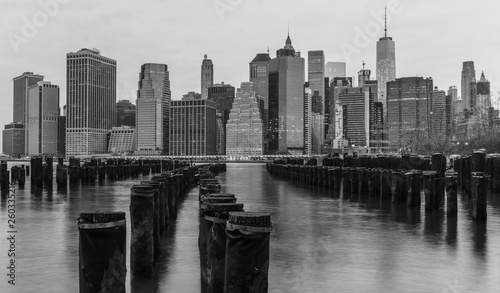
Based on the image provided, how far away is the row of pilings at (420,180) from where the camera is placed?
66.7ft

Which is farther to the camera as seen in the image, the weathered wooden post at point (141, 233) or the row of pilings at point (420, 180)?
the row of pilings at point (420, 180)

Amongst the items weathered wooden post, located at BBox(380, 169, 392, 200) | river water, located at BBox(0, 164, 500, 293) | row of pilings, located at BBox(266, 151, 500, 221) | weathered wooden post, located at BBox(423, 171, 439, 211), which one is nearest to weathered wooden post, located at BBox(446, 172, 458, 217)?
row of pilings, located at BBox(266, 151, 500, 221)

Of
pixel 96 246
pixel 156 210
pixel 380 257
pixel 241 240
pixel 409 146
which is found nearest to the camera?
pixel 241 240

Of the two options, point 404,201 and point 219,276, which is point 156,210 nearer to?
point 219,276

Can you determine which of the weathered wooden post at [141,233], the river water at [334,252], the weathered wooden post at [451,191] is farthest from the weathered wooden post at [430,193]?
the weathered wooden post at [141,233]

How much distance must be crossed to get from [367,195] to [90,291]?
25.8 metres

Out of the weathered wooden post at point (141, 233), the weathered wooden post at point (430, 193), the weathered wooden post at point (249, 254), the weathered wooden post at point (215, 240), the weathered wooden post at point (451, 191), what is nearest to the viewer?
the weathered wooden post at point (249, 254)

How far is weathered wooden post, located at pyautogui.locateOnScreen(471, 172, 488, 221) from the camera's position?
19.0 m

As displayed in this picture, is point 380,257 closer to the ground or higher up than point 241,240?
closer to the ground

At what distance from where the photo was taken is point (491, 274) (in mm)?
11289

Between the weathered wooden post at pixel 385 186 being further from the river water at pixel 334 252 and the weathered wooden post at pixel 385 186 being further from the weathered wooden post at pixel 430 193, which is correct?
the weathered wooden post at pixel 430 193

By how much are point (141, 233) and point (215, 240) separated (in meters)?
3.27

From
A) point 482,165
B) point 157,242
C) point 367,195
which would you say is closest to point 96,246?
point 157,242

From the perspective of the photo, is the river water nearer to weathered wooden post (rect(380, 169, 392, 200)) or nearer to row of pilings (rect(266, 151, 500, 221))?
row of pilings (rect(266, 151, 500, 221))
